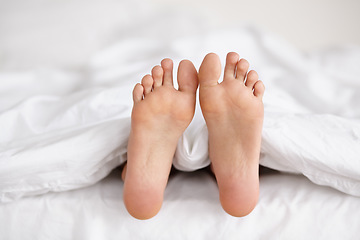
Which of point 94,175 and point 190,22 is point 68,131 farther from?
point 190,22

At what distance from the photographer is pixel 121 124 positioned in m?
0.76

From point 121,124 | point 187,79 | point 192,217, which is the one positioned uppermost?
point 187,79

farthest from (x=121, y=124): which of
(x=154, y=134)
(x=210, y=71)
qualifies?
(x=210, y=71)

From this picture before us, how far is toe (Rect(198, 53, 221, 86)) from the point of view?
26.8 inches

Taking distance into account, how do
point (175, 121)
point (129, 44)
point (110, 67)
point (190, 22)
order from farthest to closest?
1. point (190, 22)
2. point (129, 44)
3. point (110, 67)
4. point (175, 121)

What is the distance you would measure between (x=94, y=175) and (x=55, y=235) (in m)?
0.13

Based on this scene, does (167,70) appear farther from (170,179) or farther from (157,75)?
(170,179)

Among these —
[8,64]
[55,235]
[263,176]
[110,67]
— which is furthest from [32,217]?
[8,64]

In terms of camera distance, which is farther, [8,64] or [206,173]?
[8,64]

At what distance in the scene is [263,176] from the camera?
799mm

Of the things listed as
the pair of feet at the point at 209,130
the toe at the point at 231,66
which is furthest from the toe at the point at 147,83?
the toe at the point at 231,66

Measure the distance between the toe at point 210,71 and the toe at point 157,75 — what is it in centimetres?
8

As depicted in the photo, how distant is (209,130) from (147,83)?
145 millimetres

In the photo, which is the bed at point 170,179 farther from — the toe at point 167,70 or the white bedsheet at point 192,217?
the toe at point 167,70
